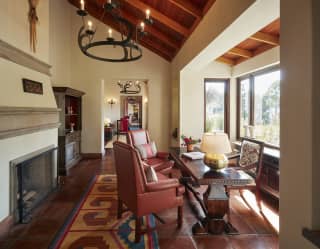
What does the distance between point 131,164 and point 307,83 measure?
1739 millimetres

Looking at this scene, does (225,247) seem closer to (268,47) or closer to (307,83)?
(307,83)

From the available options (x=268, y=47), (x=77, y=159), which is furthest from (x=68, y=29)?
(x=268, y=47)

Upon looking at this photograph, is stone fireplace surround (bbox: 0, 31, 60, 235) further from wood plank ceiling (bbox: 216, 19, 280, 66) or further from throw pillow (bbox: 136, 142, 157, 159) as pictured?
wood plank ceiling (bbox: 216, 19, 280, 66)

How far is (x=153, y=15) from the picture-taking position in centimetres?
428

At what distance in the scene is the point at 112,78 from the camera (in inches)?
265

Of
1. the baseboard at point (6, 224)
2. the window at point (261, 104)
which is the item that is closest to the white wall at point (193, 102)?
the window at point (261, 104)

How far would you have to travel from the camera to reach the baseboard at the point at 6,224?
2429 mm

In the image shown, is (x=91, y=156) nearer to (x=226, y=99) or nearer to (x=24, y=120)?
(x=24, y=120)

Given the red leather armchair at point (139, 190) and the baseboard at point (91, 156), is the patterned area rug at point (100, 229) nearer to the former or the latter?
the red leather armchair at point (139, 190)

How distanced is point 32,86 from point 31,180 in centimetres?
149

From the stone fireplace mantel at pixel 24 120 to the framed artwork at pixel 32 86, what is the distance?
279 millimetres

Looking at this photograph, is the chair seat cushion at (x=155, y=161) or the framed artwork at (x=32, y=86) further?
the chair seat cushion at (x=155, y=161)

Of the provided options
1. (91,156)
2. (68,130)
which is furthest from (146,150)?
(91,156)

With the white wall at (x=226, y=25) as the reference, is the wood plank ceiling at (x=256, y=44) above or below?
above
